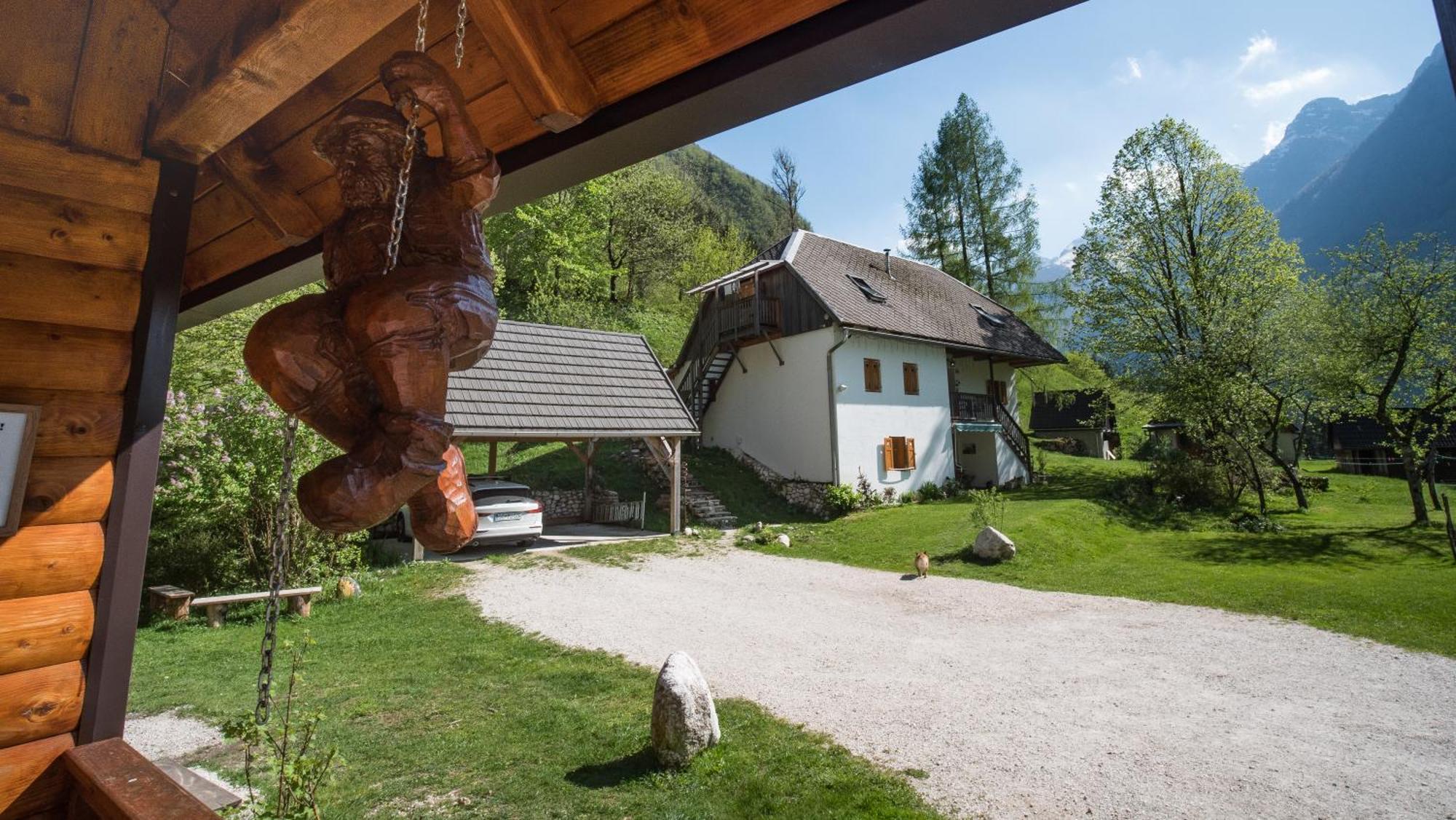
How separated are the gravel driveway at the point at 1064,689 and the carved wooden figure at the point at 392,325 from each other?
3800mm

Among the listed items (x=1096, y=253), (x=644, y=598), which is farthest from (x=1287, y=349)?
(x=644, y=598)

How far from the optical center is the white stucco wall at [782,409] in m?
17.8

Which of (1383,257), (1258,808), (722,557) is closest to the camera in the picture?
(1258,808)

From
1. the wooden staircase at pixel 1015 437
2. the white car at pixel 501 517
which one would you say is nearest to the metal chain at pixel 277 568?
the white car at pixel 501 517

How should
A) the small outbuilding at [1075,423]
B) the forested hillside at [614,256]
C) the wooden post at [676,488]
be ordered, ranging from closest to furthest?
the wooden post at [676,488], the forested hillside at [614,256], the small outbuilding at [1075,423]

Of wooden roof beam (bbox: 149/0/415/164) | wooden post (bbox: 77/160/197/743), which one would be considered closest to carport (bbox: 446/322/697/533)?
wooden post (bbox: 77/160/197/743)

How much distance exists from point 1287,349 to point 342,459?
2118 centimetres

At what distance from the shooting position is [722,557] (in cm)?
Result: 1243

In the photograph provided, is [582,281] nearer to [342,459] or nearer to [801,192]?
[801,192]

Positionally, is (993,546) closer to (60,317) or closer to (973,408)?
(973,408)

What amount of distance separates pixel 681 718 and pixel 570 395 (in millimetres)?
10047

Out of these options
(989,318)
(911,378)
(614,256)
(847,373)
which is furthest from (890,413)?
(614,256)

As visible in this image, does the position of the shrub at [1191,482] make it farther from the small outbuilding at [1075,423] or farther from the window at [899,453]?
the small outbuilding at [1075,423]

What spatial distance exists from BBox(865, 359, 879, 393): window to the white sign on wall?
17615mm
